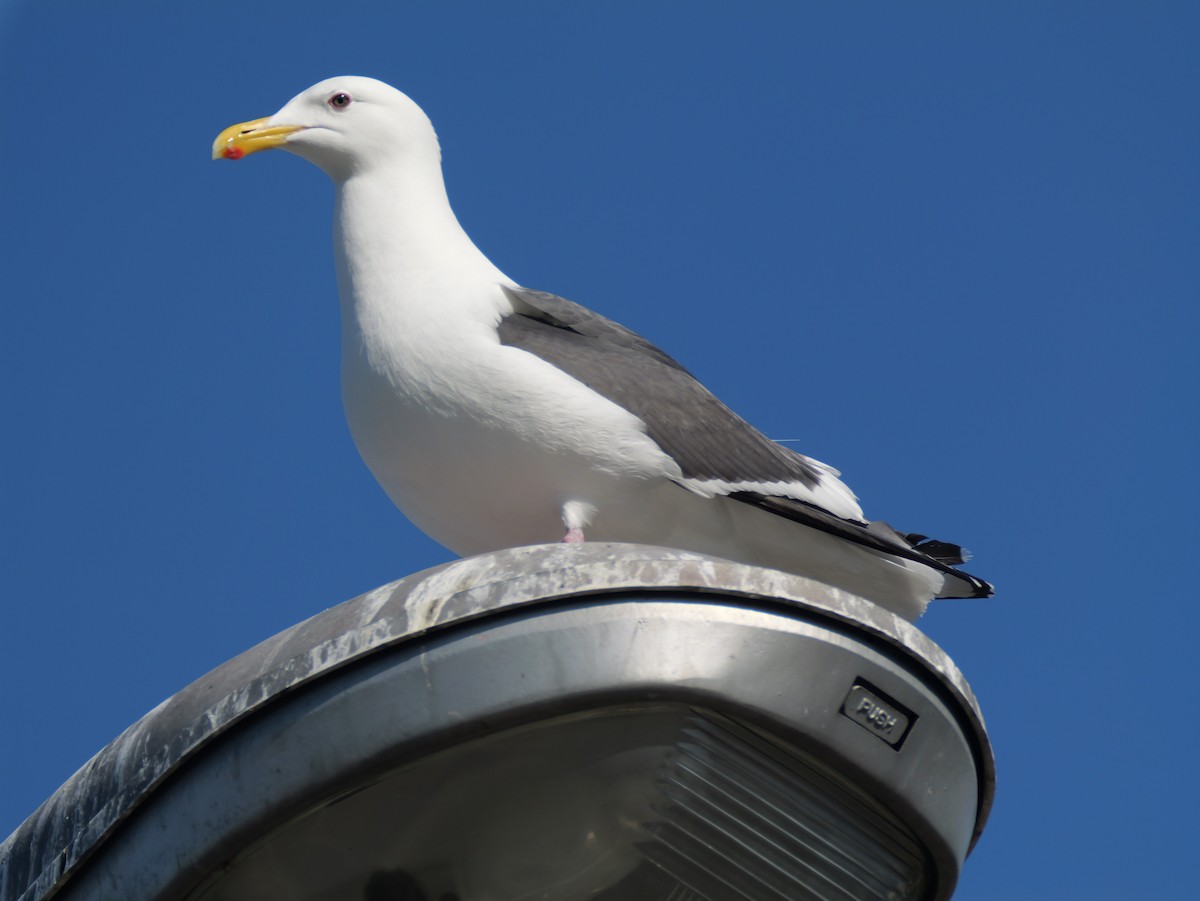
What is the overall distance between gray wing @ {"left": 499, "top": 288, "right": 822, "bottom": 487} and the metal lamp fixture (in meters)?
1.84

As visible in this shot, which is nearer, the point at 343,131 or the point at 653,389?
the point at 653,389

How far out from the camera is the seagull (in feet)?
13.5

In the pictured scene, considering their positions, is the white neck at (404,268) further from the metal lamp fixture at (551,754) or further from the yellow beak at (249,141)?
the metal lamp fixture at (551,754)

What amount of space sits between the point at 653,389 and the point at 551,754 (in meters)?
2.21

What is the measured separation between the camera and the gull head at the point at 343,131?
193 inches

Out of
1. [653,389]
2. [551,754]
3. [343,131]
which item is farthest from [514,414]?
[551,754]

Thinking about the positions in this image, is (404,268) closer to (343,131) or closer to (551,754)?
(343,131)

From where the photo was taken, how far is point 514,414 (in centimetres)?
411

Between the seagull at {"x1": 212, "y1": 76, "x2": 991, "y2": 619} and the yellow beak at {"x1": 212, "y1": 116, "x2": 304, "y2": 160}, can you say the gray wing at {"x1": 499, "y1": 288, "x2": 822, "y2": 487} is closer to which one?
the seagull at {"x1": 212, "y1": 76, "x2": 991, "y2": 619}

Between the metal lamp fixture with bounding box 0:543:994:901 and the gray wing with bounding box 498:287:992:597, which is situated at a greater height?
the gray wing with bounding box 498:287:992:597

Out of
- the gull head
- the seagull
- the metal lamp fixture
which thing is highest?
the gull head

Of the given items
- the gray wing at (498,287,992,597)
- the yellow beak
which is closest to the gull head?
the yellow beak

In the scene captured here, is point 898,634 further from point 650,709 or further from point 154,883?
point 154,883

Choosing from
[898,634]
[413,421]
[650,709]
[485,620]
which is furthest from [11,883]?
[413,421]
